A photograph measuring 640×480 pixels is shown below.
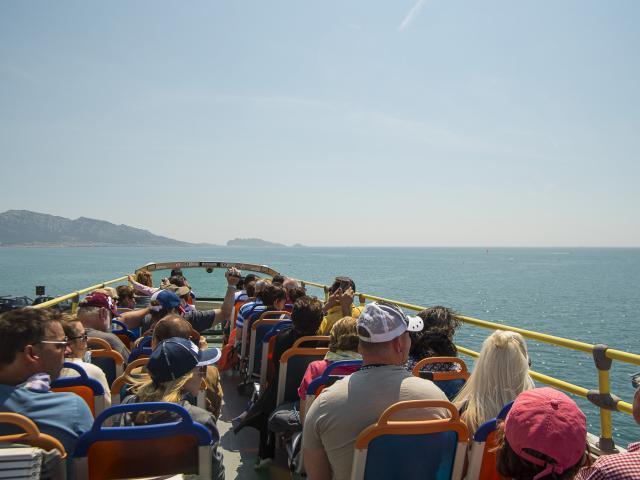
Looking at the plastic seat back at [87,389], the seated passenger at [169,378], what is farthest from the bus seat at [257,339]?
the plastic seat back at [87,389]

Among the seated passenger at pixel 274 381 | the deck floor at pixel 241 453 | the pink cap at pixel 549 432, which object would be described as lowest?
the deck floor at pixel 241 453

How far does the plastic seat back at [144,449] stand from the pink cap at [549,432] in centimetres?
132

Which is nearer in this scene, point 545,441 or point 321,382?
point 545,441

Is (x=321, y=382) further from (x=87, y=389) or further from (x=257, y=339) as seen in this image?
(x=257, y=339)

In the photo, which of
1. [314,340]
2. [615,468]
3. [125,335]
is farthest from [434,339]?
[125,335]

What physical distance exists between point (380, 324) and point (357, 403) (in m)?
0.44

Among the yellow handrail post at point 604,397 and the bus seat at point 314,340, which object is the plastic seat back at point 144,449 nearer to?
the bus seat at point 314,340

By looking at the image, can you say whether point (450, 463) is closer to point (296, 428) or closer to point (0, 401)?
point (296, 428)

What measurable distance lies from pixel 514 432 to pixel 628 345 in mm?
22734

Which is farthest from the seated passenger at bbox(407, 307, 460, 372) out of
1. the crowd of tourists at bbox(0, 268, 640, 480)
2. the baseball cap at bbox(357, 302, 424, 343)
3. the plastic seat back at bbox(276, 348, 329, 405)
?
the baseball cap at bbox(357, 302, 424, 343)

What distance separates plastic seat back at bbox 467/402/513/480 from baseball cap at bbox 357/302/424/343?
0.60 m

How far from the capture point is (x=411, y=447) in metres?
2.21

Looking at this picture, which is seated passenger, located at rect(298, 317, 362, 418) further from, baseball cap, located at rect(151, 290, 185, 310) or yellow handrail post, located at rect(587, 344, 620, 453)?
baseball cap, located at rect(151, 290, 185, 310)

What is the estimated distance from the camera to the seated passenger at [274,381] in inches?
168
